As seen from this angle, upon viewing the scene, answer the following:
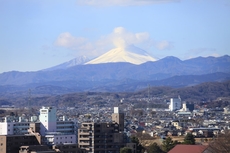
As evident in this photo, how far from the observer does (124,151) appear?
3422 cm

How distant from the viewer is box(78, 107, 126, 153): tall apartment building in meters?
36.7

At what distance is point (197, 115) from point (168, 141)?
45891 millimetres

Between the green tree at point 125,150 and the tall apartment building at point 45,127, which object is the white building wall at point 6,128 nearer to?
the tall apartment building at point 45,127

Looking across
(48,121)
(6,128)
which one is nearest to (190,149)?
(48,121)

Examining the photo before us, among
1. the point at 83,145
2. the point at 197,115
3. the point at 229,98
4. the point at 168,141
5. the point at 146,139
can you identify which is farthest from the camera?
the point at 229,98

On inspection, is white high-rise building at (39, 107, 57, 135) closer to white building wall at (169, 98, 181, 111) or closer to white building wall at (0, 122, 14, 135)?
white building wall at (0, 122, 14, 135)

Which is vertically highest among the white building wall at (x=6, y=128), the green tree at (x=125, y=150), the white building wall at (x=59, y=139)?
the white building wall at (x=6, y=128)

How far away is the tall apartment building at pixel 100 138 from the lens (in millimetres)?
36719

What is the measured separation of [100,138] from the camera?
3697 centimetres

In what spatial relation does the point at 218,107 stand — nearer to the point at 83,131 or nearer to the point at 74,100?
the point at 74,100

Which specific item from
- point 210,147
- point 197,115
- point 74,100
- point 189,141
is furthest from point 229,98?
point 210,147

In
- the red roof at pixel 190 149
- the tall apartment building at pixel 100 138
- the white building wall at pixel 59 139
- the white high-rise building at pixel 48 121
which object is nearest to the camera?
the red roof at pixel 190 149

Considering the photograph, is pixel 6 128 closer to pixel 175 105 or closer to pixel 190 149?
pixel 190 149

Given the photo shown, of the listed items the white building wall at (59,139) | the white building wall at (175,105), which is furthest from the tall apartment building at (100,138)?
the white building wall at (175,105)
